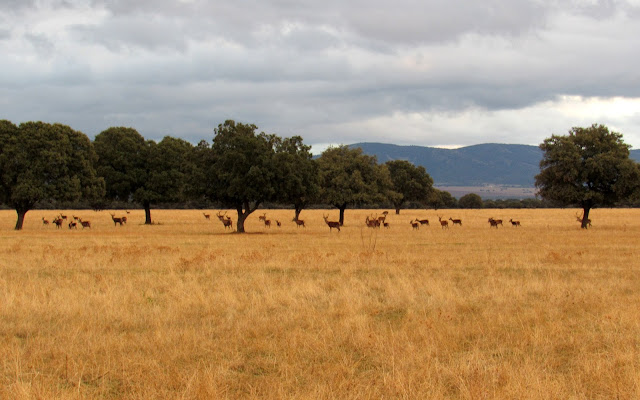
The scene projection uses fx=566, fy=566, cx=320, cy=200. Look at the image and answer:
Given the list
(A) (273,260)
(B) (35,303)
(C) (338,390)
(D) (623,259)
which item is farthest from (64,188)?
(C) (338,390)

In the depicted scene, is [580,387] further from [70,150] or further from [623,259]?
[70,150]

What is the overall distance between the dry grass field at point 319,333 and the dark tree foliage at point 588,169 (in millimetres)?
31152

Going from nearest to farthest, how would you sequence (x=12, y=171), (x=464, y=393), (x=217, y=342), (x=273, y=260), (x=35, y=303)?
(x=464, y=393), (x=217, y=342), (x=35, y=303), (x=273, y=260), (x=12, y=171)

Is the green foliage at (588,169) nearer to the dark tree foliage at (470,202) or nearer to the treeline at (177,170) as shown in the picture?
the treeline at (177,170)

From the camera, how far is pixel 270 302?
43.3 ft

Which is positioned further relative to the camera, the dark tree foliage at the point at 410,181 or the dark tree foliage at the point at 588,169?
the dark tree foliage at the point at 410,181

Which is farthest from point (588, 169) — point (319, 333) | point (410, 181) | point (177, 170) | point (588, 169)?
point (410, 181)

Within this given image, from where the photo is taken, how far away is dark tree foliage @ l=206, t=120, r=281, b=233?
41.8m

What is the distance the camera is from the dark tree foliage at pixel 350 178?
5684 centimetres

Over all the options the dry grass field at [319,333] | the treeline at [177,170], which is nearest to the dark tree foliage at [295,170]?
the treeline at [177,170]

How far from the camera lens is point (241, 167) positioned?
42312mm

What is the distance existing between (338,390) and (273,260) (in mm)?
14934

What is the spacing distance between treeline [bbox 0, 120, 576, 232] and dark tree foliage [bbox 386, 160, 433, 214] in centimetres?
4431

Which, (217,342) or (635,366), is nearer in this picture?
(635,366)
